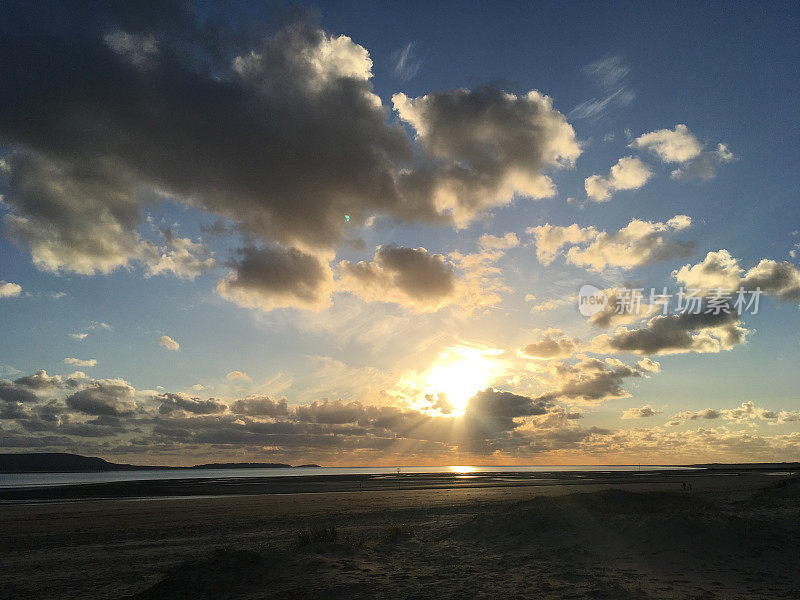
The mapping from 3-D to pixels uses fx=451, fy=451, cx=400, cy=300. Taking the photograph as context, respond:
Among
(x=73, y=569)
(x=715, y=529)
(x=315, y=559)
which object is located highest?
(x=715, y=529)

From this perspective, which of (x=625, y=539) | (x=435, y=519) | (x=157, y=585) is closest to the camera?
(x=157, y=585)

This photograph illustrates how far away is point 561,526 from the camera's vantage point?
16.9 meters

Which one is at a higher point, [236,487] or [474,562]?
[474,562]

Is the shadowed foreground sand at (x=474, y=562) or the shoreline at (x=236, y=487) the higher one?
the shadowed foreground sand at (x=474, y=562)

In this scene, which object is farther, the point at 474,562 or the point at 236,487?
the point at 236,487

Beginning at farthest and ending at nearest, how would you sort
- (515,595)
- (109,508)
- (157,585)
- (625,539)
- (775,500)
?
(109,508), (775,500), (625,539), (157,585), (515,595)

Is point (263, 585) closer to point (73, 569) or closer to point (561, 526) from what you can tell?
point (73, 569)

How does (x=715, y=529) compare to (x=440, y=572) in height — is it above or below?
above

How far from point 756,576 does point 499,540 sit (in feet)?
25.8

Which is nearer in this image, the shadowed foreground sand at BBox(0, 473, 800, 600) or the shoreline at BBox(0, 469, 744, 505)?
the shadowed foreground sand at BBox(0, 473, 800, 600)

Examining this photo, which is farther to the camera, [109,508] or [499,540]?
[109,508]

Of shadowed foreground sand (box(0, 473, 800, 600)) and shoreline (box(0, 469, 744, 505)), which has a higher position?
shadowed foreground sand (box(0, 473, 800, 600))

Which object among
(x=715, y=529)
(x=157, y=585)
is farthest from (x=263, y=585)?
(x=715, y=529)

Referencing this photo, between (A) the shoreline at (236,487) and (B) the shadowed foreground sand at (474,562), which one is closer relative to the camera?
(B) the shadowed foreground sand at (474,562)
